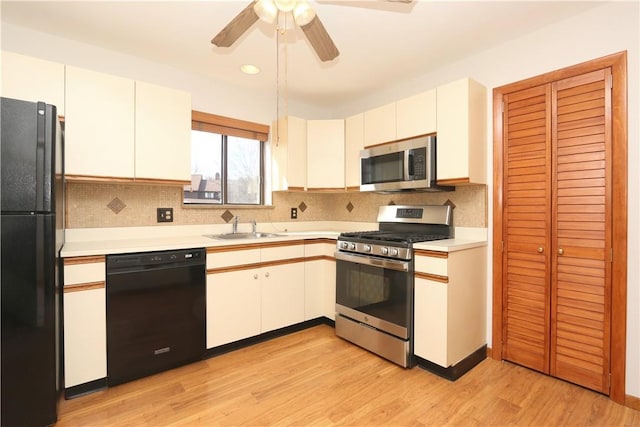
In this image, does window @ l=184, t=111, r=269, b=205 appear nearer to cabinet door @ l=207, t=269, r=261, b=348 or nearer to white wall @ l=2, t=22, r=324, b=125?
white wall @ l=2, t=22, r=324, b=125

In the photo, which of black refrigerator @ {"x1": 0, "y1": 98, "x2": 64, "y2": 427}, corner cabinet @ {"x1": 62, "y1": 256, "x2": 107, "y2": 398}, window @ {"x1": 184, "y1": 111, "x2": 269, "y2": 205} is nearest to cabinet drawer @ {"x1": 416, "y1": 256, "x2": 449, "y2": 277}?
window @ {"x1": 184, "y1": 111, "x2": 269, "y2": 205}

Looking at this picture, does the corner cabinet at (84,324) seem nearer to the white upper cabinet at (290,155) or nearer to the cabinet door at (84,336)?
the cabinet door at (84,336)

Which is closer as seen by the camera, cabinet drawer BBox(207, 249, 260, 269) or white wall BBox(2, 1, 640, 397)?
white wall BBox(2, 1, 640, 397)

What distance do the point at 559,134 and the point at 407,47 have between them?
123 cm

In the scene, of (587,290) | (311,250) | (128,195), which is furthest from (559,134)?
(128,195)

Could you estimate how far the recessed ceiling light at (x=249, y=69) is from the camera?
274 centimetres

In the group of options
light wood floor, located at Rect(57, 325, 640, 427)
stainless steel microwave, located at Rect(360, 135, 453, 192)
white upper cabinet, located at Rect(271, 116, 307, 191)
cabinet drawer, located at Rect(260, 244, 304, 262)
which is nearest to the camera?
light wood floor, located at Rect(57, 325, 640, 427)

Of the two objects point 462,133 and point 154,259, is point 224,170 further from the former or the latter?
point 462,133

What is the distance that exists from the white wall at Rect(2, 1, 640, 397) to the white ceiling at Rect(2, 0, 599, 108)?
0.07m

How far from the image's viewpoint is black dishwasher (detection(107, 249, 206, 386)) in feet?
6.52

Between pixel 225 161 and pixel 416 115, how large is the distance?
6.20ft

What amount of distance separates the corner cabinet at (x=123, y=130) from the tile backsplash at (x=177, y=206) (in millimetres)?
319

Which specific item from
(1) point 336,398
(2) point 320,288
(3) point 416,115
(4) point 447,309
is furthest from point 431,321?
(3) point 416,115

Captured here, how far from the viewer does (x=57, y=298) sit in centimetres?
176
